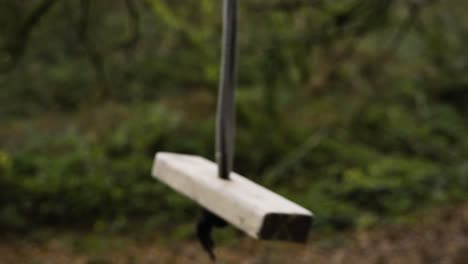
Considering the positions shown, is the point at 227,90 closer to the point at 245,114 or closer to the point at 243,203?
the point at 243,203

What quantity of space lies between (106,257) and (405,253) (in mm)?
2979

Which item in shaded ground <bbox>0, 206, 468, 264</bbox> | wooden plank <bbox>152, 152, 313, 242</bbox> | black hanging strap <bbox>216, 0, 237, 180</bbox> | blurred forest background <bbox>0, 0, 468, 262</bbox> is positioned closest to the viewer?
wooden plank <bbox>152, 152, 313, 242</bbox>

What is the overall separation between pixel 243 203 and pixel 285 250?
17.4 feet

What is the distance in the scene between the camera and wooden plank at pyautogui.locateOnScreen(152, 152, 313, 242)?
1839 millimetres

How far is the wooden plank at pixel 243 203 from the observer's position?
6.03 ft

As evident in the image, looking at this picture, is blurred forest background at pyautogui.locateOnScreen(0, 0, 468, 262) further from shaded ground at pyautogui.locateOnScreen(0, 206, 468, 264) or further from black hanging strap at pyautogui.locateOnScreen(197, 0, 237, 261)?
black hanging strap at pyautogui.locateOnScreen(197, 0, 237, 261)

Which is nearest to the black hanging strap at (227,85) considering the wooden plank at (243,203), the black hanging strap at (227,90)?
the black hanging strap at (227,90)

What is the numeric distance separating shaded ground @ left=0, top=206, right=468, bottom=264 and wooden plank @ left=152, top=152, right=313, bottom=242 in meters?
4.49

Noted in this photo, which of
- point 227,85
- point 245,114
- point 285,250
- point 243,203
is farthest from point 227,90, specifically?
point 245,114

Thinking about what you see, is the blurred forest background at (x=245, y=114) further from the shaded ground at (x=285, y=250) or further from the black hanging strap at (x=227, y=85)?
the black hanging strap at (x=227, y=85)

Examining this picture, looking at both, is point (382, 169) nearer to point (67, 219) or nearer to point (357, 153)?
point (357, 153)

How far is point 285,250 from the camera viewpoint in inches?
280

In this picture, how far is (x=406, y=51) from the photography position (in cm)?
1127

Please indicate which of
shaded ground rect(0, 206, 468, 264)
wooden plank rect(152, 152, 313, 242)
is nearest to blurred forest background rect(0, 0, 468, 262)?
shaded ground rect(0, 206, 468, 264)
